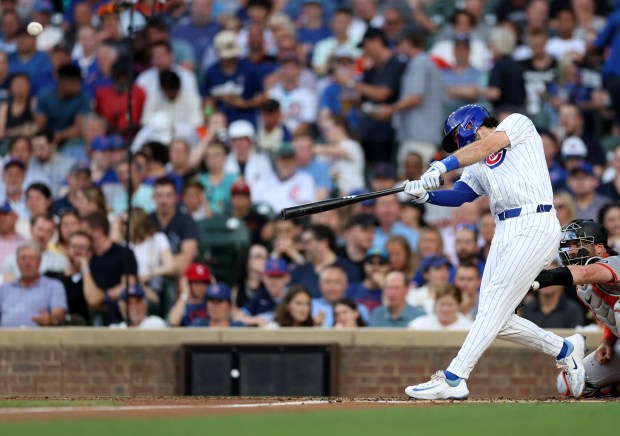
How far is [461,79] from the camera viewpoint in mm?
13883

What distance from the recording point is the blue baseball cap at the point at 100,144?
45.3 ft

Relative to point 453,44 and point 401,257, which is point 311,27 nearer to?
point 453,44

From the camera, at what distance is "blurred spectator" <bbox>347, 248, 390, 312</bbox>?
11.9 metres

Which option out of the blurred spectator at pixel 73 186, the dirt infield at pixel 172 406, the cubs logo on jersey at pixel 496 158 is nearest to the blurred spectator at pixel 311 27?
the blurred spectator at pixel 73 186

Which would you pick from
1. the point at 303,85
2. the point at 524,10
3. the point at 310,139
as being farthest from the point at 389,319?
the point at 524,10

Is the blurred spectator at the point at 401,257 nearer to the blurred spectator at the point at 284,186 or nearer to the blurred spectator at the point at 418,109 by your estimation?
the blurred spectator at the point at 284,186

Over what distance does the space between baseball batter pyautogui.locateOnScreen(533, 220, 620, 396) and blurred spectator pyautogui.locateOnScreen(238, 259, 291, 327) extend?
3532 millimetres

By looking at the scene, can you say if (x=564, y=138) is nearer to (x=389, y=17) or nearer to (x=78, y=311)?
(x=389, y=17)

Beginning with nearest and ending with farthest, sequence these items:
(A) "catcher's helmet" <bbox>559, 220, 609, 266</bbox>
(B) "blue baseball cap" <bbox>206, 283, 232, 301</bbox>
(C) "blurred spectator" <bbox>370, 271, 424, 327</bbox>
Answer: (A) "catcher's helmet" <bbox>559, 220, 609, 266</bbox>
(C) "blurred spectator" <bbox>370, 271, 424, 327</bbox>
(B) "blue baseball cap" <bbox>206, 283, 232, 301</bbox>

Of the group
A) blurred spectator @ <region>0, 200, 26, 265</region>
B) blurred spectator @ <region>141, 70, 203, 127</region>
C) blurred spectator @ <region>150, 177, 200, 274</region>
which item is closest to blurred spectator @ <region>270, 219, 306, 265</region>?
blurred spectator @ <region>150, 177, 200, 274</region>

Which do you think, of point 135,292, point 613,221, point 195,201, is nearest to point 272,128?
point 195,201

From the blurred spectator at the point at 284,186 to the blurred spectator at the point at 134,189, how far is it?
1026 millimetres

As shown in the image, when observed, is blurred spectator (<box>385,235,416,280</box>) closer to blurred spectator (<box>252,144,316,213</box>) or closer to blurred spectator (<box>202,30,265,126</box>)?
blurred spectator (<box>252,144,316,213</box>)

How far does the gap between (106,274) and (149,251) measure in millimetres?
479
